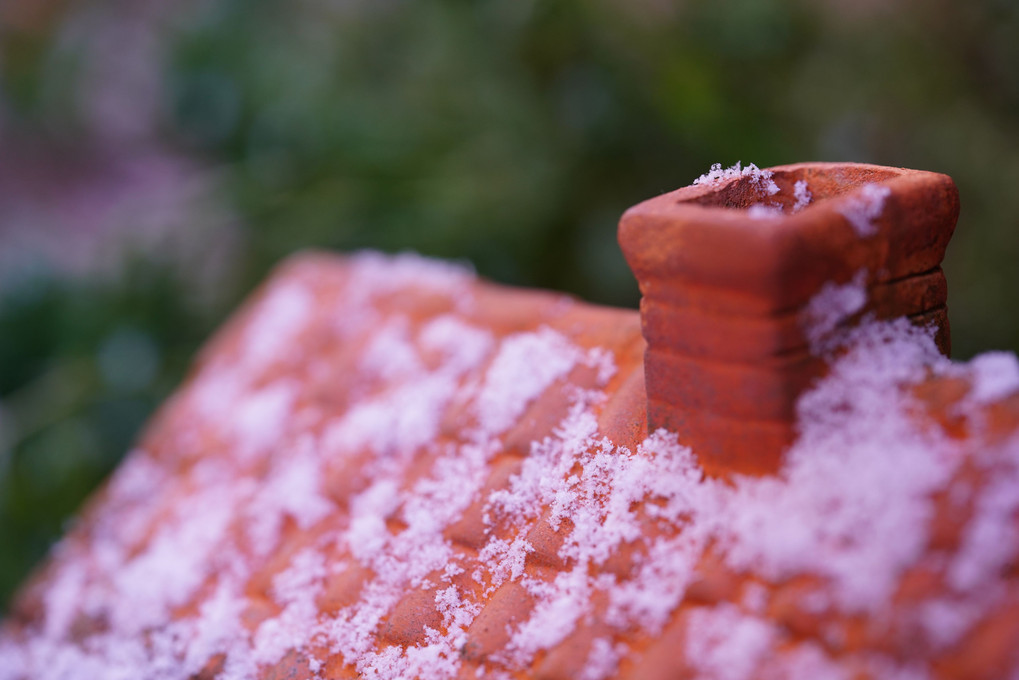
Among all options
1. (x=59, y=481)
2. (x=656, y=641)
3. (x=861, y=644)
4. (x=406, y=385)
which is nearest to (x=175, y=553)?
(x=406, y=385)

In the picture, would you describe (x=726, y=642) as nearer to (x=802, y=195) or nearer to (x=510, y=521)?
(x=510, y=521)

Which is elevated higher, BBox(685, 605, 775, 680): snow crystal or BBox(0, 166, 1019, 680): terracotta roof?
BBox(0, 166, 1019, 680): terracotta roof

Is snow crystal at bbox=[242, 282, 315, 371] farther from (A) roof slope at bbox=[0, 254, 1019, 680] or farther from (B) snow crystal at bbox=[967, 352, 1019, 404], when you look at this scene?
(B) snow crystal at bbox=[967, 352, 1019, 404]

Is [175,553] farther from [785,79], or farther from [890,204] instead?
[785,79]

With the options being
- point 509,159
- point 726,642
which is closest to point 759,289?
point 726,642

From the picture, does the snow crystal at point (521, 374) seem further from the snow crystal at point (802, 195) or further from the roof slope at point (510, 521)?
the snow crystal at point (802, 195)

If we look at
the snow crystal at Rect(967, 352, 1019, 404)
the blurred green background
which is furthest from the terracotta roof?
the blurred green background

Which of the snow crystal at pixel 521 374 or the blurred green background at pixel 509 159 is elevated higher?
the blurred green background at pixel 509 159

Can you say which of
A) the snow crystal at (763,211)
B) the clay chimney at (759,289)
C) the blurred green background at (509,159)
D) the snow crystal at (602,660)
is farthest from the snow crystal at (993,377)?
the blurred green background at (509,159)
